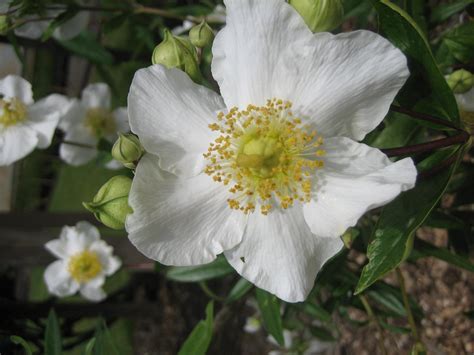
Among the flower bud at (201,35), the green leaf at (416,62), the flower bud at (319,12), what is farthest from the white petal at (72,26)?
the green leaf at (416,62)

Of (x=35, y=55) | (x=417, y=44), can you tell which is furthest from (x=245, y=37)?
(x=35, y=55)

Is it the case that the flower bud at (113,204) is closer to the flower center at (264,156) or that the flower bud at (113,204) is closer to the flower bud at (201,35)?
the flower center at (264,156)

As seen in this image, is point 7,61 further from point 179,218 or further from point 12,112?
point 179,218

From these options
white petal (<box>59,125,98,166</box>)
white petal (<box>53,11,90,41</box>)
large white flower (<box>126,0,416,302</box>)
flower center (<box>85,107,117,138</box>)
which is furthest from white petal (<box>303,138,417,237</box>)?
flower center (<box>85,107,117,138</box>)

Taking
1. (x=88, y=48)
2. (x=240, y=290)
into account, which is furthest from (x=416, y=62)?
(x=88, y=48)

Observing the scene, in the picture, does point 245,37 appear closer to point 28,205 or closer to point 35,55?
point 35,55

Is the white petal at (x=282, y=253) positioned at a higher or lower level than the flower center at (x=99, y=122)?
higher
